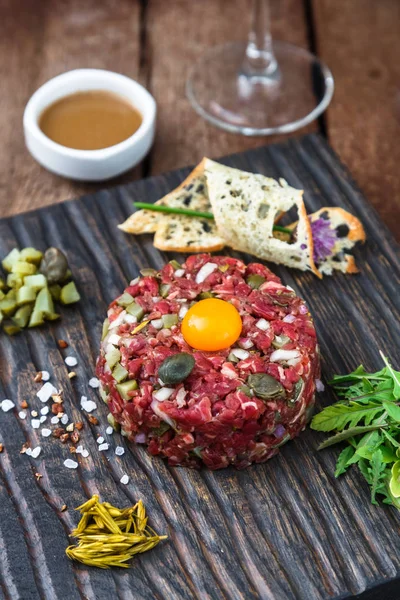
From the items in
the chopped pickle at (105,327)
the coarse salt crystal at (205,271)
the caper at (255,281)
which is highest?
the caper at (255,281)

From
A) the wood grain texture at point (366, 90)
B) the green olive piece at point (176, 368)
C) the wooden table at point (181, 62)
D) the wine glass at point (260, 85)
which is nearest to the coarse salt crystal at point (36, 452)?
the green olive piece at point (176, 368)

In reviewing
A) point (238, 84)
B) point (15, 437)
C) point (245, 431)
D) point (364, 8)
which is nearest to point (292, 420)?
point (245, 431)

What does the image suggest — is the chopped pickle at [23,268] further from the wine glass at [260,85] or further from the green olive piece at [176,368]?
the wine glass at [260,85]

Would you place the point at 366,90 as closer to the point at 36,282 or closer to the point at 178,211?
the point at 178,211

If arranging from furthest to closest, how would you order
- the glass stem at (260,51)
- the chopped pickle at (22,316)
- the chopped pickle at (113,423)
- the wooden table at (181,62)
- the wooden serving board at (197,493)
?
the glass stem at (260,51) < the wooden table at (181,62) < the chopped pickle at (22,316) < the chopped pickle at (113,423) < the wooden serving board at (197,493)

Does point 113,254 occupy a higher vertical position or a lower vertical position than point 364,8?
lower

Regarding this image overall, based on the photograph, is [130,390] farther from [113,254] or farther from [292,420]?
[113,254]
